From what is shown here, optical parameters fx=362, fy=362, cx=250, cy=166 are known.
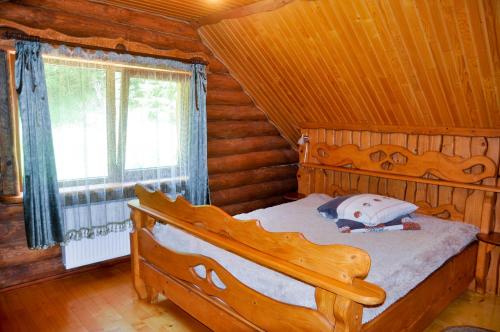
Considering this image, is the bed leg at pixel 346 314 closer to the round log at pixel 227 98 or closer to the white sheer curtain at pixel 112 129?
the white sheer curtain at pixel 112 129

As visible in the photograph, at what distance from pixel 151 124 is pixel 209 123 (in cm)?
78

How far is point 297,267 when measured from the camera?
5.61 ft

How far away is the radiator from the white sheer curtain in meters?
0.08

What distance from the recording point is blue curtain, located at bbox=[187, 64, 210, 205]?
3.88 m

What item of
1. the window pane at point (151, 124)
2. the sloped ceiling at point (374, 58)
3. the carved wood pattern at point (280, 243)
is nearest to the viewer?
the carved wood pattern at point (280, 243)

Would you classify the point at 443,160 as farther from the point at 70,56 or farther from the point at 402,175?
the point at 70,56

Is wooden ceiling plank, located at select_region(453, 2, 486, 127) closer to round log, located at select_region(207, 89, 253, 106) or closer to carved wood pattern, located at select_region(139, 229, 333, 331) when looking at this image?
carved wood pattern, located at select_region(139, 229, 333, 331)

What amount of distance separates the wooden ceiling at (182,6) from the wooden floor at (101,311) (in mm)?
2550

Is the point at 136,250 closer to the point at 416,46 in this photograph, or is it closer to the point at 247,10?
the point at 247,10

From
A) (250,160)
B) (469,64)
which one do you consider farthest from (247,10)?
(250,160)

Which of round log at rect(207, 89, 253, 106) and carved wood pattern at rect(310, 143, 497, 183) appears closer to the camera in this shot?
carved wood pattern at rect(310, 143, 497, 183)

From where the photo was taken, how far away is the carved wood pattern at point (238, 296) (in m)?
1.71

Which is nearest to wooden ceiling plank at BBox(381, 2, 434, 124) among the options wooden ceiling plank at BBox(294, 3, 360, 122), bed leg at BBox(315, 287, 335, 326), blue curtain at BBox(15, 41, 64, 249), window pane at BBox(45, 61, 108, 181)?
wooden ceiling plank at BBox(294, 3, 360, 122)

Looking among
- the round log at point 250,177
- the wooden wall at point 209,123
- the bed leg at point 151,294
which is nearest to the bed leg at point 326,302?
the bed leg at point 151,294
